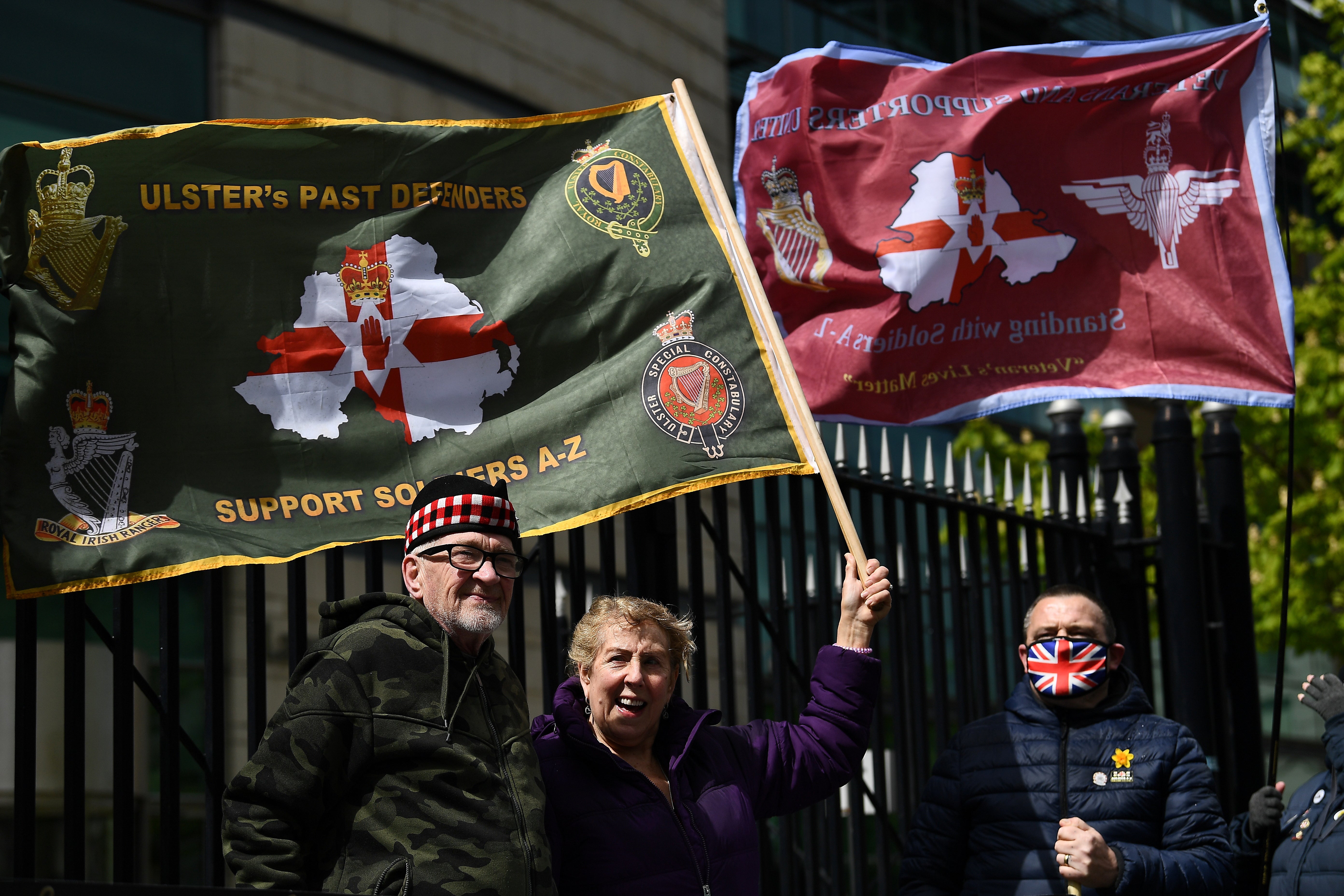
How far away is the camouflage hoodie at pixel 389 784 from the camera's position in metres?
3.13

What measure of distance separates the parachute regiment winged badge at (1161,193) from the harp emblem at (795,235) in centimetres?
103

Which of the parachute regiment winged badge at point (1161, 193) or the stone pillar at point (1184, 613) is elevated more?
the parachute regiment winged badge at point (1161, 193)

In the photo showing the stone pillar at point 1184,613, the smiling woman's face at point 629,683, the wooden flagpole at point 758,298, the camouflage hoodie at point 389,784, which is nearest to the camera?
the camouflage hoodie at point 389,784

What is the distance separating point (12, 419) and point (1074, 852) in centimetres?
311

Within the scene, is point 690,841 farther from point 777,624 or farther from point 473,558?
point 777,624

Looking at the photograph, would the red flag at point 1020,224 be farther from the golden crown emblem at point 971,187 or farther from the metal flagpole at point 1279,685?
the metal flagpole at point 1279,685

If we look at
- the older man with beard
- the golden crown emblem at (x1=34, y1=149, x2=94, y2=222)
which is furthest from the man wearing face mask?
the golden crown emblem at (x1=34, y1=149, x2=94, y2=222)

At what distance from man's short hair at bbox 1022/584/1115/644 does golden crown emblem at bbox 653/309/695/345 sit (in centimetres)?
136

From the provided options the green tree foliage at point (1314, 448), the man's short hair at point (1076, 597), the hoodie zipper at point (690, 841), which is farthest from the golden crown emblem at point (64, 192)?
the green tree foliage at point (1314, 448)

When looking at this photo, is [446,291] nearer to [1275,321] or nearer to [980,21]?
[1275,321]

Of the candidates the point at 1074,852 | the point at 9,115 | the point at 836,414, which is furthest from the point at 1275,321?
the point at 9,115

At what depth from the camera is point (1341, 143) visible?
12.5 meters

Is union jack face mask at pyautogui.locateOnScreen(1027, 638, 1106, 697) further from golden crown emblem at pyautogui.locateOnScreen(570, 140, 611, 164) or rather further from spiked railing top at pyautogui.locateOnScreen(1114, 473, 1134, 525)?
spiked railing top at pyautogui.locateOnScreen(1114, 473, 1134, 525)

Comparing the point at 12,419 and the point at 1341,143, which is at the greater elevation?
the point at 1341,143
